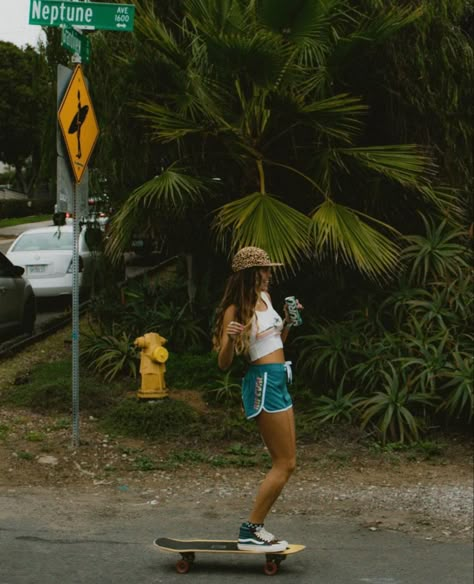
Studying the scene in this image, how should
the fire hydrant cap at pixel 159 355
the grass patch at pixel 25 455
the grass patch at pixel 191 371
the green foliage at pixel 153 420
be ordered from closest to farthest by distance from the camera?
the grass patch at pixel 25 455 → the green foliage at pixel 153 420 → the fire hydrant cap at pixel 159 355 → the grass patch at pixel 191 371

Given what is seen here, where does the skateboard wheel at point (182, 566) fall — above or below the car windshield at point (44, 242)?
below

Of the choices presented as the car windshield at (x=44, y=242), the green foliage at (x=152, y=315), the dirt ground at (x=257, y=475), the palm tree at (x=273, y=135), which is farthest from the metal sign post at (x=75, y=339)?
the car windshield at (x=44, y=242)

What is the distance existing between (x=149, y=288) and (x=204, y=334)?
5.27 ft

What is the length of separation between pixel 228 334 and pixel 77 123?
3.98 meters

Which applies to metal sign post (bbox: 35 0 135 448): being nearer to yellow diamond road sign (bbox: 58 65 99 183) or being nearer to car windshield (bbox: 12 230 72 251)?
yellow diamond road sign (bbox: 58 65 99 183)

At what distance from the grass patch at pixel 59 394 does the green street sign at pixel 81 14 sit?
381 cm

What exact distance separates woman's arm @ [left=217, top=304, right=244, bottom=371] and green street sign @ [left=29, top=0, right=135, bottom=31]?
3.83 meters

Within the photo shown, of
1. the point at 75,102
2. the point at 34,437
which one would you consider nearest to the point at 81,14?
the point at 75,102

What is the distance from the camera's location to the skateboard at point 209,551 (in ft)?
18.7

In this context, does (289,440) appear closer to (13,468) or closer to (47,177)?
(13,468)

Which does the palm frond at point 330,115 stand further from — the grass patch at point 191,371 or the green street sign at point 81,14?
the grass patch at point 191,371

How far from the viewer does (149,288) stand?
12.7 m

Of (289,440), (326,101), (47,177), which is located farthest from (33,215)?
(289,440)

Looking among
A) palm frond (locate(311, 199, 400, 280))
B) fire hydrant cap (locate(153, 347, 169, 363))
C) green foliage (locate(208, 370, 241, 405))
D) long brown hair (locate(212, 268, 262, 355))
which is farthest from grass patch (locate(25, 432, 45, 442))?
long brown hair (locate(212, 268, 262, 355))
